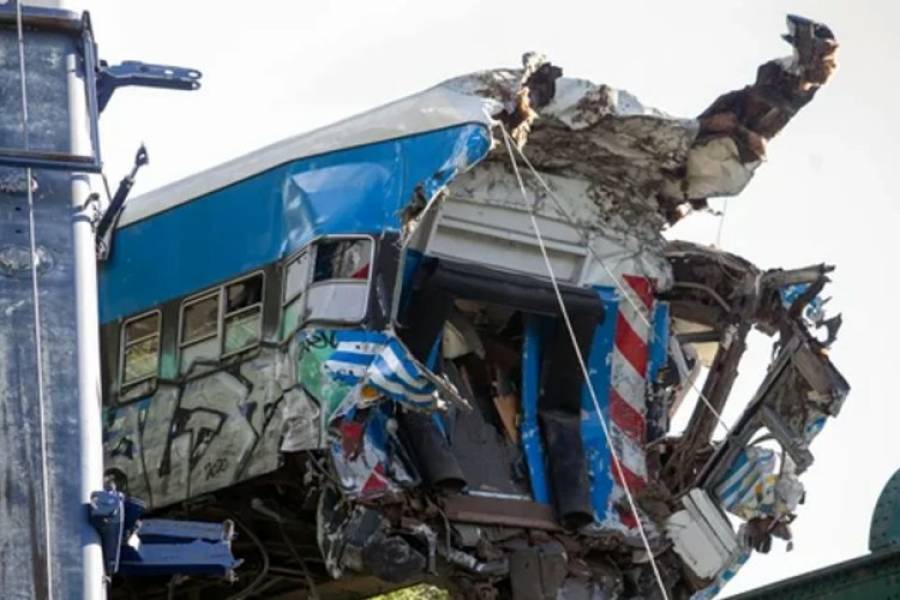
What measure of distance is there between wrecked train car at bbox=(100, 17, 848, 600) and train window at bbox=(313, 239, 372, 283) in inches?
0.8

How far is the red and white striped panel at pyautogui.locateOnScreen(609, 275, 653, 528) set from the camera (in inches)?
884

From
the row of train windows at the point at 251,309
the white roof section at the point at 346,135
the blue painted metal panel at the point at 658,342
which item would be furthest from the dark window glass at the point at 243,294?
the blue painted metal panel at the point at 658,342

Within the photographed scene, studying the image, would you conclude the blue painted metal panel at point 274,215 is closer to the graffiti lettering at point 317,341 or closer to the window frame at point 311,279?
the window frame at point 311,279

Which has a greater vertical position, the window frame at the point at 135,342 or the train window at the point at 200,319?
the train window at the point at 200,319

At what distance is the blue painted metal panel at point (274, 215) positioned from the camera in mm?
20453

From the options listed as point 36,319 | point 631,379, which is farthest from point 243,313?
point 36,319

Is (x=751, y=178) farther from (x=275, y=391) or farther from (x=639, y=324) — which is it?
(x=275, y=391)

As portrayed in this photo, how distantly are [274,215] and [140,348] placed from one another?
174 centimetres

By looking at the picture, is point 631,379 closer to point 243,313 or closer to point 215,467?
point 243,313

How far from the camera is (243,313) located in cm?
2125

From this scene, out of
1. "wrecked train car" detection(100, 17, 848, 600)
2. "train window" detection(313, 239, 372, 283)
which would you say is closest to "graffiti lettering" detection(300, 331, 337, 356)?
"wrecked train car" detection(100, 17, 848, 600)

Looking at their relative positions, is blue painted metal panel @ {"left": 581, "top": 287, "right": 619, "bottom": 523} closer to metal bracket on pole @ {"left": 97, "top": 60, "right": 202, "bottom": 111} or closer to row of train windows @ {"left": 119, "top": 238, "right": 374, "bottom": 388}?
row of train windows @ {"left": 119, "top": 238, "right": 374, "bottom": 388}

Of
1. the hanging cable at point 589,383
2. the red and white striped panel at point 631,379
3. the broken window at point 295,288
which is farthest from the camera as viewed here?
the red and white striped panel at point 631,379

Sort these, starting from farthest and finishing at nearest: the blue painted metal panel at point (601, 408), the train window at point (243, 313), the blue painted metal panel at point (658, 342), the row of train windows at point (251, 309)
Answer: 1. the blue painted metal panel at point (658, 342)
2. the blue painted metal panel at point (601, 408)
3. the train window at point (243, 313)
4. the row of train windows at point (251, 309)
